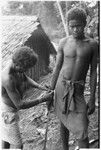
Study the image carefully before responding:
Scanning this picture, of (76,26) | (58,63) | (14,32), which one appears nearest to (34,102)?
(58,63)

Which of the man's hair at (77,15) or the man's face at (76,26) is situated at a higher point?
the man's hair at (77,15)

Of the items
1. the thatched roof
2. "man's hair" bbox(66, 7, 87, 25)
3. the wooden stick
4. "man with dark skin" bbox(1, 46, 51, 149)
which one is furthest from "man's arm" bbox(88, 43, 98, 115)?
the thatched roof

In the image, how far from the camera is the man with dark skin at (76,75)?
2.60 meters

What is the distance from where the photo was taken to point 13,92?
8.55ft

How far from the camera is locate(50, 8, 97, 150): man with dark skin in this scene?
2604 millimetres

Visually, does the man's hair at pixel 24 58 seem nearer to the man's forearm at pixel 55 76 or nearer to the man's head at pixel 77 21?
the man's forearm at pixel 55 76

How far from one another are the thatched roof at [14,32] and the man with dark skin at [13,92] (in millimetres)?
2614

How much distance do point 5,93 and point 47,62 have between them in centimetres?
584

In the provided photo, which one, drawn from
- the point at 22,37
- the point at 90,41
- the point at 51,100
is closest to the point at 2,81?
the point at 51,100

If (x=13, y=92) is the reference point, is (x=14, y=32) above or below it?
above

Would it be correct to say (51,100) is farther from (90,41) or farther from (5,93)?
(90,41)

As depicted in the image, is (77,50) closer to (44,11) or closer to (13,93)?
(13,93)

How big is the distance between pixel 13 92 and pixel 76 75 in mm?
751

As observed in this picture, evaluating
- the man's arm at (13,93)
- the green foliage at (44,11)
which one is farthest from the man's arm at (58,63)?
the green foliage at (44,11)
